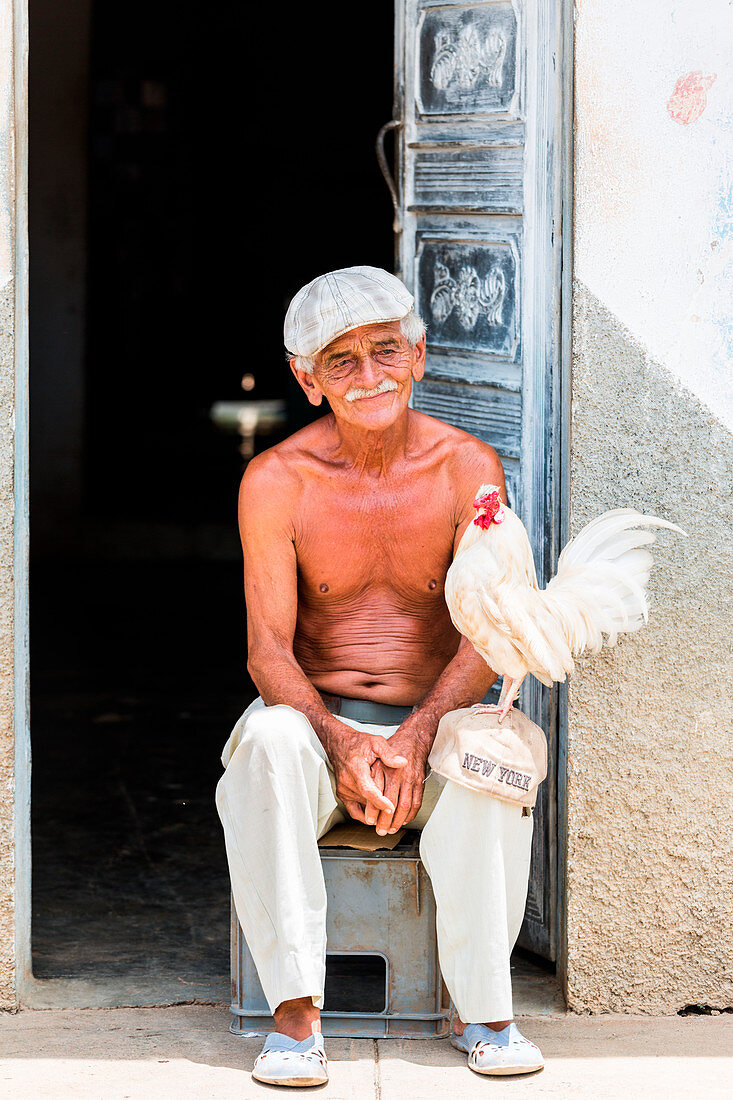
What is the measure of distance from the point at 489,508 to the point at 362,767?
2.06 ft

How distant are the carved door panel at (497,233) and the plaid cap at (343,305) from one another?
468mm

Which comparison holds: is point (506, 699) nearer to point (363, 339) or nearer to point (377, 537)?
point (377, 537)

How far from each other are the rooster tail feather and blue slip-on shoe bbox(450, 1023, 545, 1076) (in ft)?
2.78

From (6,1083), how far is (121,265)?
12.0 m

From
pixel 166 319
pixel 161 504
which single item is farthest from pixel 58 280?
pixel 166 319

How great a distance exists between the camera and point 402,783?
297 centimetres

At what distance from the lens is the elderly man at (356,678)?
2879mm

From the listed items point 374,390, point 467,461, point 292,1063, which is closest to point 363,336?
point 374,390

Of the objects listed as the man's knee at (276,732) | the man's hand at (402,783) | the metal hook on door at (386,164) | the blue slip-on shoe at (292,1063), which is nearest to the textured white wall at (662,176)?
the metal hook on door at (386,164)

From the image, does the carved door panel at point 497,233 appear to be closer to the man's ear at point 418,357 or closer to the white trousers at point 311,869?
the man's ear at point 418,357

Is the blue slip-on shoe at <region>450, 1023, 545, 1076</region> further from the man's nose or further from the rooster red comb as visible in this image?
the man's nose

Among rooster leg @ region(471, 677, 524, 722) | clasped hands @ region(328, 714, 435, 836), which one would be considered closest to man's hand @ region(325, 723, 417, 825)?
clasped hands @ region(328, 714, 435, 836)

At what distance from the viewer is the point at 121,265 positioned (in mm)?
14070

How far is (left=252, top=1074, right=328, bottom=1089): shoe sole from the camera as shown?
9.28ft
